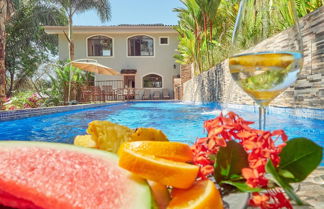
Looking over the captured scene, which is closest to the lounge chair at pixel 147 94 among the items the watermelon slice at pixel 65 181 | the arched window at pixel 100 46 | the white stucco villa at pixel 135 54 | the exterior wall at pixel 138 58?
the white stucco villa at pixel 135 54

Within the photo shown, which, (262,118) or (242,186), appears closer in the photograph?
(242,186)

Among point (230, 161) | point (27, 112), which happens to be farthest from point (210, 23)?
point (230, 161)

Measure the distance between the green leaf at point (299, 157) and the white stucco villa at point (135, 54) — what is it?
26580mm

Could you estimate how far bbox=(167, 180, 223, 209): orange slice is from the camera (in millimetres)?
528

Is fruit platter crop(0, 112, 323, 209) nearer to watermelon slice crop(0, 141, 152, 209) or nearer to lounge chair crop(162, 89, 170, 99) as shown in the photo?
watermelon slice crop(0, 141, 152, 209)

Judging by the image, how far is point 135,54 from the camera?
2805 cm

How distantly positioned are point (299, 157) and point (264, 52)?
1.79 ft

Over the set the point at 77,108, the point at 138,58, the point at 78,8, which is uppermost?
the point at 78,8

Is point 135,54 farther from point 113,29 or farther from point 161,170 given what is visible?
point 161,170

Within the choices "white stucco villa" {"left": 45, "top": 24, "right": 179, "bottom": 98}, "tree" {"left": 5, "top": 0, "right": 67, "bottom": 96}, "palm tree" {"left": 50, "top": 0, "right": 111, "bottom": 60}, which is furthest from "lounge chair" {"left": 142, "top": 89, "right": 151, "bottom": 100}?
"tree" {"left": 5, "top": 0, "right": 67, "bottom": 96}

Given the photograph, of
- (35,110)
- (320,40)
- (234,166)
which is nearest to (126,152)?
(234,166)

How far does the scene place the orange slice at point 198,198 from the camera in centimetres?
53

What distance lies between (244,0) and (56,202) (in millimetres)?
967

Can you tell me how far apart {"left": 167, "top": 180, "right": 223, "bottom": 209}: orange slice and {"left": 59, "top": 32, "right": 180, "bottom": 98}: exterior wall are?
27.1 m
